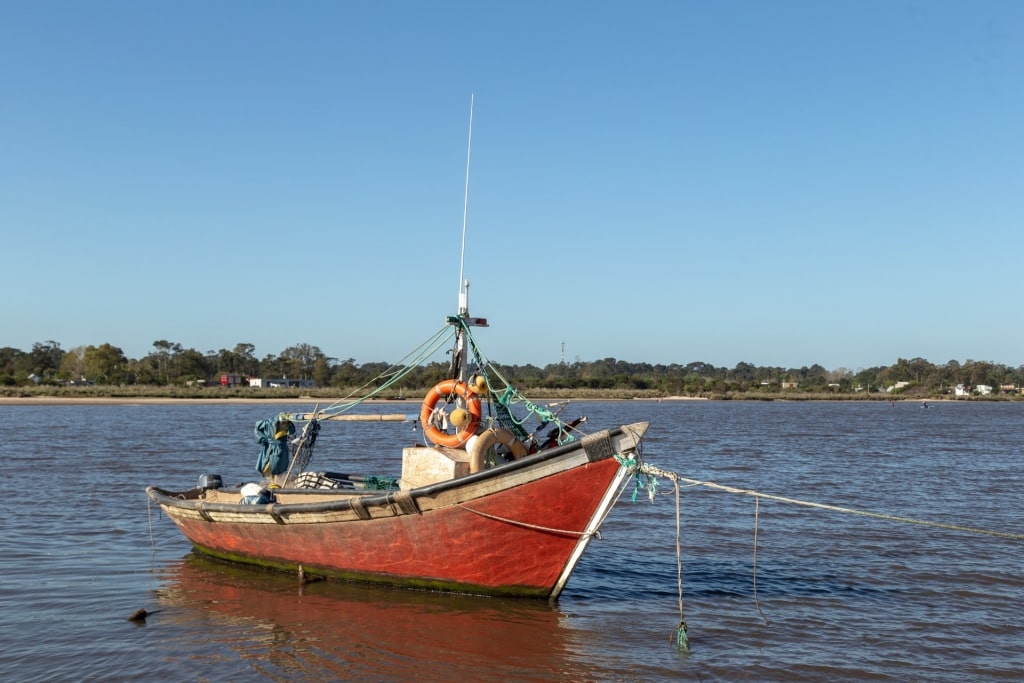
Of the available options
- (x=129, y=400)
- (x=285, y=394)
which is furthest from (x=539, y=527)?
(x=285, y=394)

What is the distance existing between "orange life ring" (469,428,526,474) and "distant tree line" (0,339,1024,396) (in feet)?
216

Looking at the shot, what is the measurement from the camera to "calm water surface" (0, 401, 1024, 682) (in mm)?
9023

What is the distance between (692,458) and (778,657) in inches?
798

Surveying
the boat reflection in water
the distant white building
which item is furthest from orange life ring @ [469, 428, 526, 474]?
the distant white building

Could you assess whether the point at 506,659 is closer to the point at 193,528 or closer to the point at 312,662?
the point at 312,662

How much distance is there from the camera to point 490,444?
1137 centimetres

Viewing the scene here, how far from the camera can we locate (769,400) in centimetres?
11531

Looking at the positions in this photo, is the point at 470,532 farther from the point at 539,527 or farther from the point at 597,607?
the point at 597,607

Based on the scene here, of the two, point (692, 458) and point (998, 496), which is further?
point (692, 458)

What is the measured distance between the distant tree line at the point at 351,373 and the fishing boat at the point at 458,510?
213ft

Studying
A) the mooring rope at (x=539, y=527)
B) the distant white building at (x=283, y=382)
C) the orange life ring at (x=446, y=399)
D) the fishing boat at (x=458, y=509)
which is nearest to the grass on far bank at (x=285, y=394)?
the distant white building at (x=283, y=382)

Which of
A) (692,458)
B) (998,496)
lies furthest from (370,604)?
(692,458)

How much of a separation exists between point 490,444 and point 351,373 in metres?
110

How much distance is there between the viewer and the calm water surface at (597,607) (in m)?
9.02
